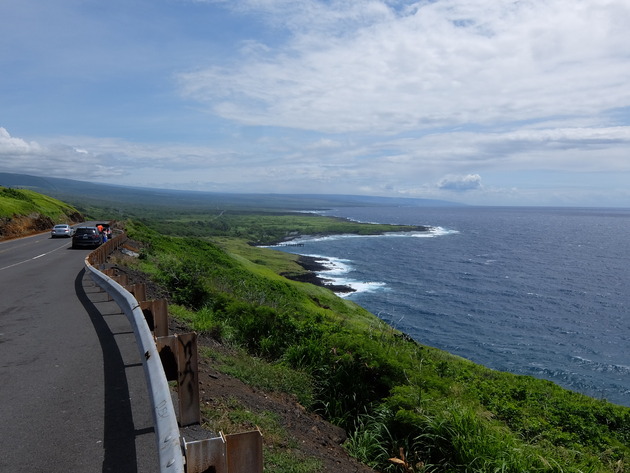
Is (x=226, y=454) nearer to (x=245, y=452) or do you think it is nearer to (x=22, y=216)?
(x=245, y=452)

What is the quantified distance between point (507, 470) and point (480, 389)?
6.66 metres

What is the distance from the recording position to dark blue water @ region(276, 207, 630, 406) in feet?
117

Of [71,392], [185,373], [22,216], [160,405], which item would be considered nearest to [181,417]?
[185,373]

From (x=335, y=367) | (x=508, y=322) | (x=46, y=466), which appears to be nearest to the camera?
(x=46, y=466)

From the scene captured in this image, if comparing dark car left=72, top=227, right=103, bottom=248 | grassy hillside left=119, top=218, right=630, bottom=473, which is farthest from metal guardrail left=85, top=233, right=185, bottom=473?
dark car left=72, top=227, right=103, bottom=248

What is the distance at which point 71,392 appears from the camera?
21.5 ft

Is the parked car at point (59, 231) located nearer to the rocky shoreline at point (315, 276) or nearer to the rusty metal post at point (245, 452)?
the rocky shoreline at point (315, 276)

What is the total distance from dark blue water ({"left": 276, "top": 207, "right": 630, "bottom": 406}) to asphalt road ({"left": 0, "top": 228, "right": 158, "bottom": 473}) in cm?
1562

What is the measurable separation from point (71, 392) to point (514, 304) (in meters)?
54.0

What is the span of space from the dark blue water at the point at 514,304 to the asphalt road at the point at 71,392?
51.2ft

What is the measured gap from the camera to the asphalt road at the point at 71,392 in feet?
15.6

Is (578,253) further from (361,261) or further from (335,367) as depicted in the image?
(335,367)

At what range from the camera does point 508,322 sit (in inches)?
1825

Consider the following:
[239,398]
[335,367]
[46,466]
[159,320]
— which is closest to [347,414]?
[335,367]
